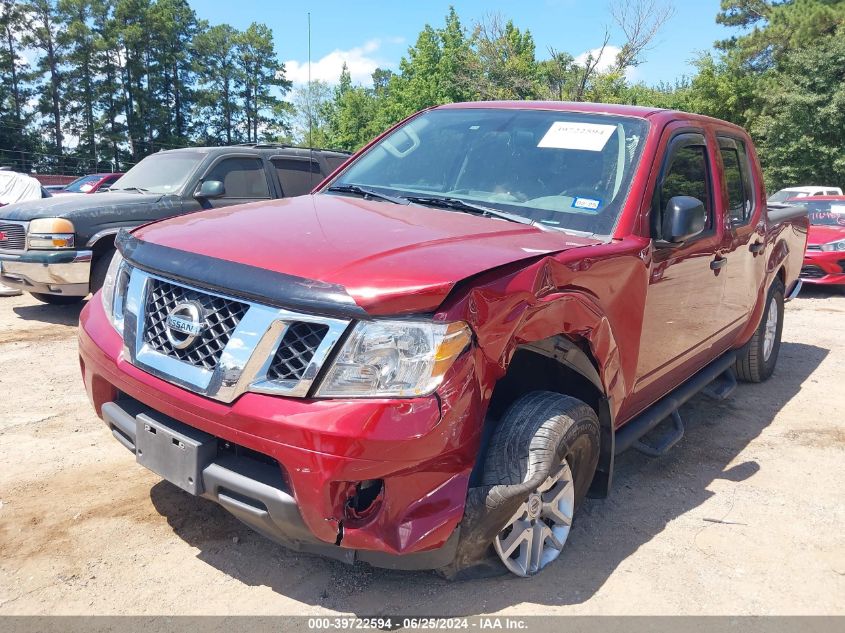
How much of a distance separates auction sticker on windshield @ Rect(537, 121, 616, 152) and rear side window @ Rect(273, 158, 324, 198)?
4.94 metres

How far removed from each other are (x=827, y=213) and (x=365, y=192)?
10908 millimetres

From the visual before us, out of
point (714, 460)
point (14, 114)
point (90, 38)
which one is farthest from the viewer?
point (90, 38)

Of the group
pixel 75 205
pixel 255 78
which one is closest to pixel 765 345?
pixel 75 205

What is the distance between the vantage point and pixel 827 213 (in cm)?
1170

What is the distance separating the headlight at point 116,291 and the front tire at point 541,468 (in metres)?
1.50

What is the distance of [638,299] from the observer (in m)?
3.07

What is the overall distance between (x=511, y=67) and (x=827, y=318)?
824 inches

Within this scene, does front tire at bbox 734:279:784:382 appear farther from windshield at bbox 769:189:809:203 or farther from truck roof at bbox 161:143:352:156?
windshield at bbox 769:189:809:203

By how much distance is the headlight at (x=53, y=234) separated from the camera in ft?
21.2

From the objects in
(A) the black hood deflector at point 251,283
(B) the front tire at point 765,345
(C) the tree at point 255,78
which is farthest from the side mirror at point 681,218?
(C) the tree at point 255,78

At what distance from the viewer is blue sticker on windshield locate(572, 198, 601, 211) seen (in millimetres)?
3094

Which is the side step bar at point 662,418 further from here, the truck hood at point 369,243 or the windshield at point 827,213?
the windshield at point 827,213

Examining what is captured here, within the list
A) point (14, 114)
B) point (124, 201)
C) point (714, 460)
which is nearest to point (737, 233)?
point (714, 460)

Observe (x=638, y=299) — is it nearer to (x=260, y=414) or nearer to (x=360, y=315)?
(x=360, y=315)
